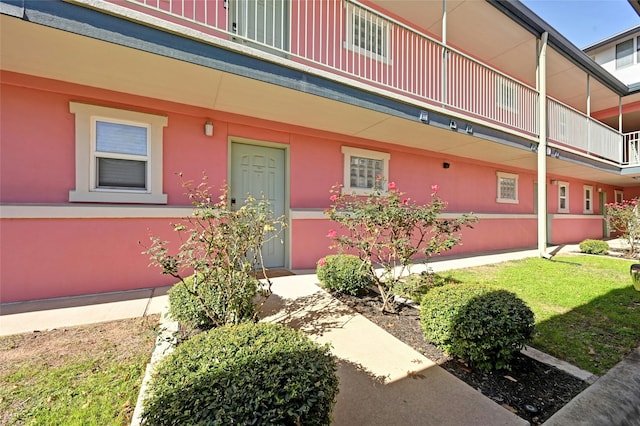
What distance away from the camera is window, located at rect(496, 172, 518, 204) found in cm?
984

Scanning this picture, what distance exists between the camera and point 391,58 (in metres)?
7.04

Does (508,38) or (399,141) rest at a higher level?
(508,38)

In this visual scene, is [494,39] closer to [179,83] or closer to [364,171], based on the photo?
[364,171]

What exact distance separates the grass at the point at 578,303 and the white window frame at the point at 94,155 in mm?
5547

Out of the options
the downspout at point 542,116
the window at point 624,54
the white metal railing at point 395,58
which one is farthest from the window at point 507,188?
the window at point 624,54

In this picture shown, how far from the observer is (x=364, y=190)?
688 cm

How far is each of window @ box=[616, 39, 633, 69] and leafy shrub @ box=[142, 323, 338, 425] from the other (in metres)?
20.4

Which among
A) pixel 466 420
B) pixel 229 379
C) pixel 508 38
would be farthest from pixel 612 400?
pixel 508 38

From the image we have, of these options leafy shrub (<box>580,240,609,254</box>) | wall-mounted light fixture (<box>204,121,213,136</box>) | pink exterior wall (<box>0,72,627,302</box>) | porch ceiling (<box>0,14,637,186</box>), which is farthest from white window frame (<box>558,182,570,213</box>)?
wall-mounted light fixture (<box>204,121,213,136</box>)

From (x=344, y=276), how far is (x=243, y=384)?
3017mm

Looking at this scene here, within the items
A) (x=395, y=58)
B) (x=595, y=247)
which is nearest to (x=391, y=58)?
(x=395, y=58)

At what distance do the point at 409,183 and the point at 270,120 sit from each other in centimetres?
433

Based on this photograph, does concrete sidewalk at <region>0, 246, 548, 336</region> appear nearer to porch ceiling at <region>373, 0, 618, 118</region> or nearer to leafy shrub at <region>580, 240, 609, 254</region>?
porch ceiling at <region>373, 0, 618, 118</region>

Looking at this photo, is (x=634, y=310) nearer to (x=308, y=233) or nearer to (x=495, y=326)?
(x=495, y=326)
